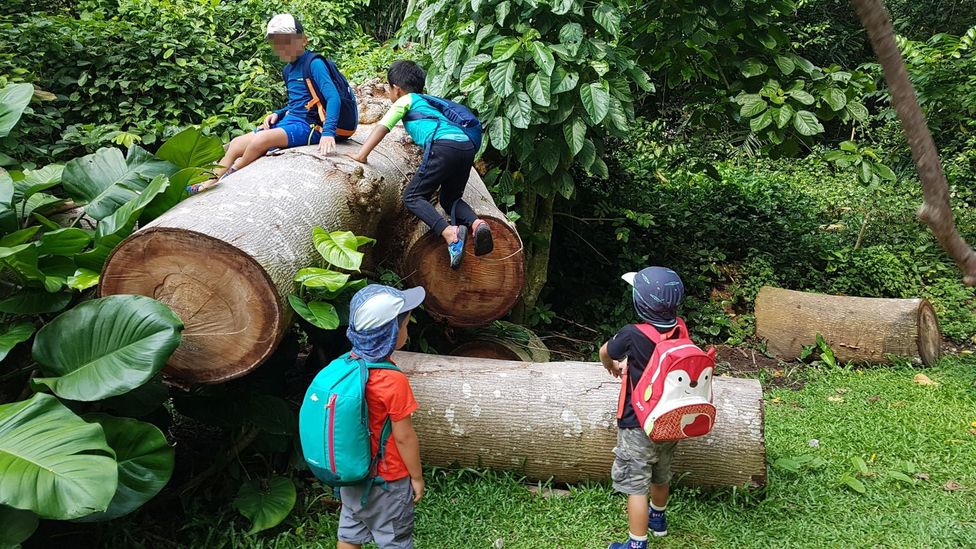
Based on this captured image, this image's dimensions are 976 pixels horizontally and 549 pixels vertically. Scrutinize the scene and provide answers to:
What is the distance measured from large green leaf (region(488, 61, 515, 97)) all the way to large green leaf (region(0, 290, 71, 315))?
2.63 m

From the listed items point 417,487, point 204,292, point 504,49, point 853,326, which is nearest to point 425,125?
point 504,49

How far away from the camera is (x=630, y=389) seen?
296 centimetres

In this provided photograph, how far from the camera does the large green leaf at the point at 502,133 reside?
4.48m

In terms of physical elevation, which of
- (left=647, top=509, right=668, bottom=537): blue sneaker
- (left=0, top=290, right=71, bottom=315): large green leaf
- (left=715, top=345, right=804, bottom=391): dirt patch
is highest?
(left=0, top=290, right=71, bottom=315): large green leaf

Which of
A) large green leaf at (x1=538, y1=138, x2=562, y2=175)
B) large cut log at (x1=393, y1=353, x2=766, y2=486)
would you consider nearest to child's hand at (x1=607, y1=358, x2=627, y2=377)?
large cut log at (x1=393, y1=353, x2=766, y2=486)

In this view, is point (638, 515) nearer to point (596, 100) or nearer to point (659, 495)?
point (659, 495)

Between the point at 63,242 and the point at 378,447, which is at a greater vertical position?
the point at 63,242

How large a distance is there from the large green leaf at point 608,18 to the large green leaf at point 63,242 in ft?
10.6

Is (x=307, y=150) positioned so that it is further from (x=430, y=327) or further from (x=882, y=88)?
(x=882, y=88)

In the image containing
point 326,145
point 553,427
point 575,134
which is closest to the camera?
point 553,427

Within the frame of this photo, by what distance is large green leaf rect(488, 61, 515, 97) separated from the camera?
4.36m

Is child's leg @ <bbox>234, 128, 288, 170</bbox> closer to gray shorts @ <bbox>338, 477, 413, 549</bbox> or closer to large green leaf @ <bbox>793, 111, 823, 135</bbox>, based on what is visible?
gray shorts @ <bbox>338, 477, 413, 549</bbox>

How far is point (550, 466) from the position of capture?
3.53m

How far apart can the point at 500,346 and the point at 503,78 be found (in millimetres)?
1736
